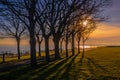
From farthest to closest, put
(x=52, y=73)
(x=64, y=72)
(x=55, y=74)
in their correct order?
(x=64, y=72), (x=52, y=73), (x=55, y=74)

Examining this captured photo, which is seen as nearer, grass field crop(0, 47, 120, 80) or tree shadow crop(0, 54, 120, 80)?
tree shadow crop(0, 54, 120, 80)

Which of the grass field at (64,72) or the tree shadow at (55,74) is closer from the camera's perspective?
the tree shadow at (55,74)

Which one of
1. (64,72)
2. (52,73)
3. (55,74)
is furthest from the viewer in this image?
(64,72)

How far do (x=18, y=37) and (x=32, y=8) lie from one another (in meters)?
24.5

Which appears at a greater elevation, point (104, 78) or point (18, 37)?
point (18, 37)

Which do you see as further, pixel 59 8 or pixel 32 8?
pixel 59 8

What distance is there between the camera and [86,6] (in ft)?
104

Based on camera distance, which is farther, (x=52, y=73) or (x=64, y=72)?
(x=64, y=72)

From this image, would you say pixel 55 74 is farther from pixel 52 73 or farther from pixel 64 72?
pixel 64 72

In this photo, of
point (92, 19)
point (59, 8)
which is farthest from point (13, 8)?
point (92, 19)

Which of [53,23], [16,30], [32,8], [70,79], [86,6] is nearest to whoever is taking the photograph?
[70,79]

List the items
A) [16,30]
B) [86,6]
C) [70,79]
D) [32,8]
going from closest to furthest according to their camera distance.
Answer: [70,79], [32,8], [86,6], [16,30]

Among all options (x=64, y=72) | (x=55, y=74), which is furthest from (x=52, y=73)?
(x=64, y=72)

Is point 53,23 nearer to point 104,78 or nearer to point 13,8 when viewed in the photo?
point 13,8
